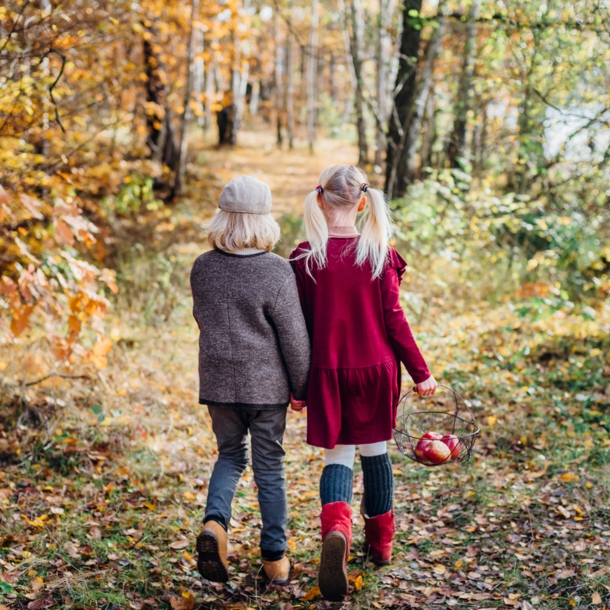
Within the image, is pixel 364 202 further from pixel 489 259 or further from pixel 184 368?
pixel 489 259

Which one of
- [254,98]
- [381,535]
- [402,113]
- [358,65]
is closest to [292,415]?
[381,535]

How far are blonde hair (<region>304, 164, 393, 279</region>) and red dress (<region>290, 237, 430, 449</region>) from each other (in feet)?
0.18

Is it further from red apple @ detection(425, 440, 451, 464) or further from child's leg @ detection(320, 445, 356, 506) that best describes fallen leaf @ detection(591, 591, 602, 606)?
child's leg @ detection(320, 445, 356, 506)

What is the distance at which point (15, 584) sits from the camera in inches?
117

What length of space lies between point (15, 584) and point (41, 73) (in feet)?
13.6

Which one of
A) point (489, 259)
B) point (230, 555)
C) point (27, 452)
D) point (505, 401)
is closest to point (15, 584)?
point (230, 555)

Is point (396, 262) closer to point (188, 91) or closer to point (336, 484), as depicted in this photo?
point (336, 484)

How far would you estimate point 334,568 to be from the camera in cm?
277

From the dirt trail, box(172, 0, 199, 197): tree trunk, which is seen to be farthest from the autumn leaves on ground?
the dirt trail

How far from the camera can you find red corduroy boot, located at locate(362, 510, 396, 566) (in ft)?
10.7

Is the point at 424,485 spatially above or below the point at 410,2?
below

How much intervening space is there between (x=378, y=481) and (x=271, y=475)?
0.55 meters

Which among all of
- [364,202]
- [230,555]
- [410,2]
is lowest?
[230,555]

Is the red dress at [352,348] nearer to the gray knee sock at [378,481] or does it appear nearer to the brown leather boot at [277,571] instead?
the gray knee sock at [378,481]
